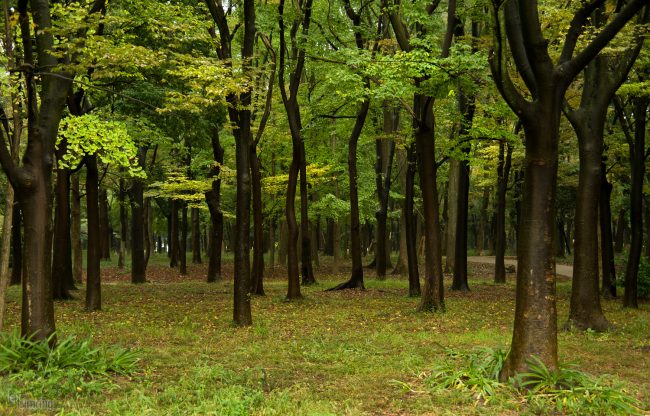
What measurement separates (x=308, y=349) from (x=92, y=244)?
22.7 feet

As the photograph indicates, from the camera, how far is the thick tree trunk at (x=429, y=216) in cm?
1364

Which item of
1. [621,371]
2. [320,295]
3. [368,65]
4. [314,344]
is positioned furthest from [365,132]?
[621,371]

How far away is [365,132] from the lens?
2516 cm

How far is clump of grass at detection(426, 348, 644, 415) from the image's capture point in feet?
20.1

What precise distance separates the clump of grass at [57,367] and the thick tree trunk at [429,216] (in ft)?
26.0

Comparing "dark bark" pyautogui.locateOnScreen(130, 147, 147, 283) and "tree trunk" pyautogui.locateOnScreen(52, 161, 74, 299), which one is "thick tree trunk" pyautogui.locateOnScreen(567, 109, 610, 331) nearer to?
"tree trunk" pyautogui.locateOnScreen(52, 161, 74, 299)

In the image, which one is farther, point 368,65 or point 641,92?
point 641,92

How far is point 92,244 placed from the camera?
1333 centimetres

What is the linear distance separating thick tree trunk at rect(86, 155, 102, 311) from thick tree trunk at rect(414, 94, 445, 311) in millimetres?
8360

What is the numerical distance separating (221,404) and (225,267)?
28879mm

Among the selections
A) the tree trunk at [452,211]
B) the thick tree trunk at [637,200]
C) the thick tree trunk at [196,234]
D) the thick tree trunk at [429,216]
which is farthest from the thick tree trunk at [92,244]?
the tree trunk at [452,211]

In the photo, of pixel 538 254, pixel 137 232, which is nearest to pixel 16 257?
pixel 137 232

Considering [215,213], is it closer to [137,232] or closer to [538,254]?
[137,232]

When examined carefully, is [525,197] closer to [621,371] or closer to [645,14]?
[621,371]
